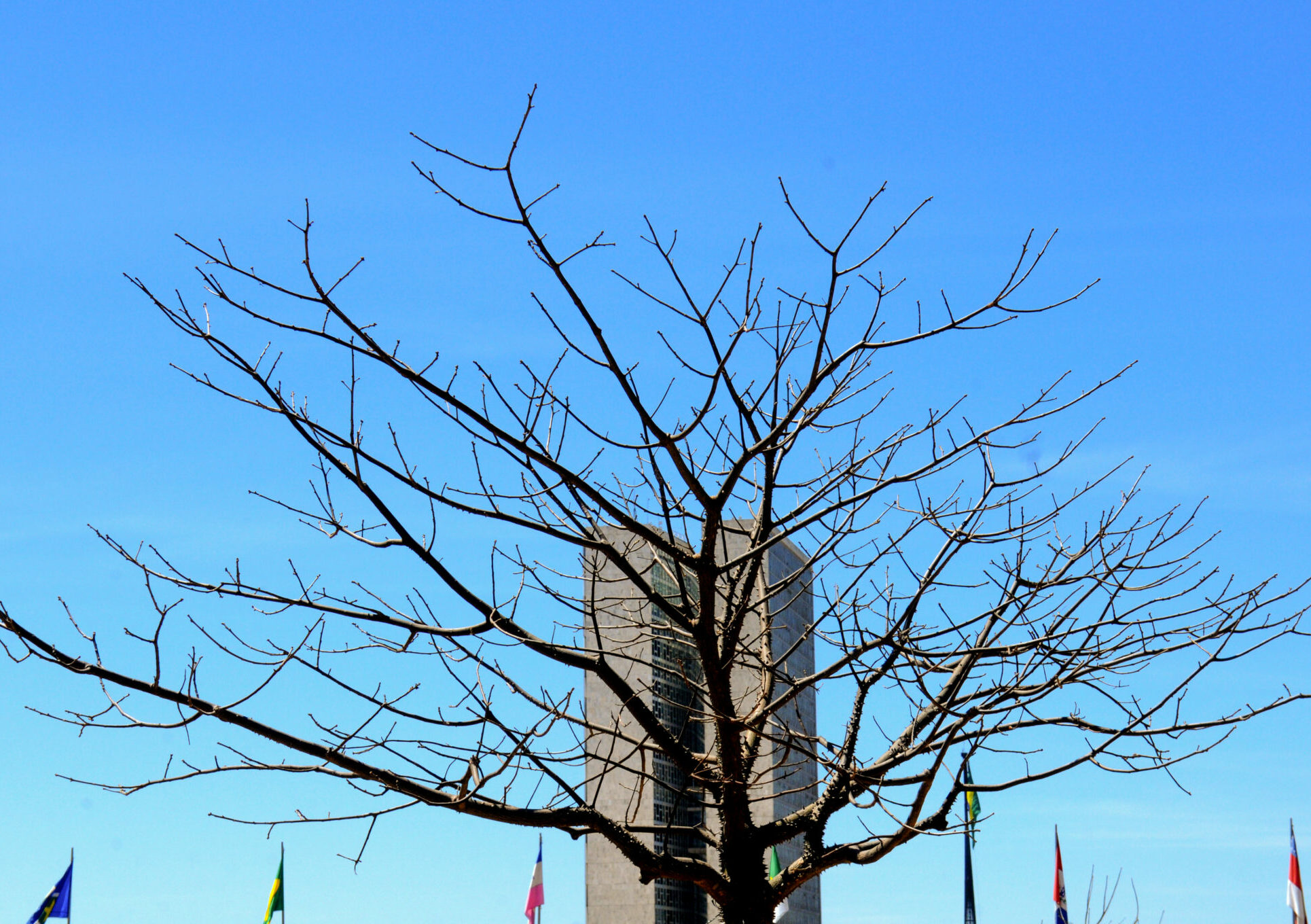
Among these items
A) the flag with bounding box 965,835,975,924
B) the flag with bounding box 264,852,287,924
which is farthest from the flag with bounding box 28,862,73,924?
the flag with bounding box 965,835,975,924

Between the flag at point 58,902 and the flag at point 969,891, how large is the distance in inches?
712

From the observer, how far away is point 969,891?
27953 millimetres

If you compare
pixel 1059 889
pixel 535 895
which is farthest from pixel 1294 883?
pixel 535 895

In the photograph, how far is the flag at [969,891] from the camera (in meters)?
27.2

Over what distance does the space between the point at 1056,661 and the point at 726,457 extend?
5.95ft

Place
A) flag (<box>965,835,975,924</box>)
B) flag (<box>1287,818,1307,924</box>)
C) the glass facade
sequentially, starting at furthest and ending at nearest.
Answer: flag (<box>965,835,975,924</box>)
flag (<box>1287,818,1307,924</box>)
the glass facade

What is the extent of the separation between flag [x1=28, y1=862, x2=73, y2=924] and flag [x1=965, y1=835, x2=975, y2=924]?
18093mm

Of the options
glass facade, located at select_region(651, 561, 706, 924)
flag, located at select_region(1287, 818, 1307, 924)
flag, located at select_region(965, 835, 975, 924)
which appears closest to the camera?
glass facade, located at select_region(651, 561, 706, 924)

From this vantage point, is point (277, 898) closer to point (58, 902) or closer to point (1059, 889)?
point (58, 902)

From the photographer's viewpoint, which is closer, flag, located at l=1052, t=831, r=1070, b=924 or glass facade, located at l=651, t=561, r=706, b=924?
glass facade, located at l=651, t=561, r=706, b=924

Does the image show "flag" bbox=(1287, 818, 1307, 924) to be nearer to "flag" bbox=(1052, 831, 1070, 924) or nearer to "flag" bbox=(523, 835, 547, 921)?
"flag" bbox=(1052, 831, 1070, 924)

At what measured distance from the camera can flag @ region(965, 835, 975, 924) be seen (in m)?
27.2

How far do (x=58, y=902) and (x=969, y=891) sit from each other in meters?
18.8

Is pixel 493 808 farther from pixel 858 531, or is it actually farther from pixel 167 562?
pixel 858 531
